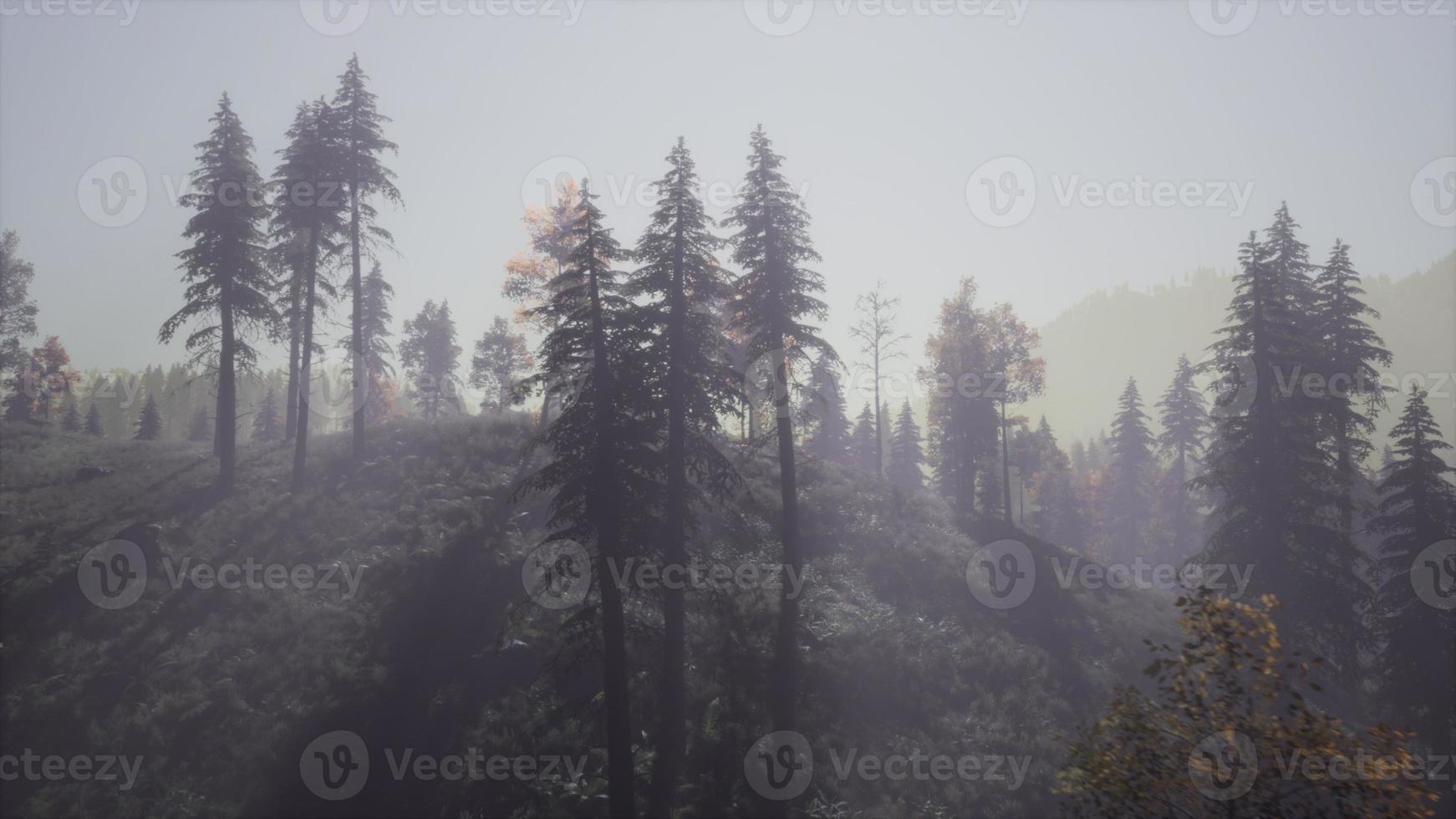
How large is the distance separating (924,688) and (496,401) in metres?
46.8

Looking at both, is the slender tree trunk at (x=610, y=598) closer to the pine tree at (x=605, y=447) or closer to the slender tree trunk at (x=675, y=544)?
the pine tree at (x=605, y=447)

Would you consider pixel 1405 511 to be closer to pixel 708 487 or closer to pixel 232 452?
pixel 708 487

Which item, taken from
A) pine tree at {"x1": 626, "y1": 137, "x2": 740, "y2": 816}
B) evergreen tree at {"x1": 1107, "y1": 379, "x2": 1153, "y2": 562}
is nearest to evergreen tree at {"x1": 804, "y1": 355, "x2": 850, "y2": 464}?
evergreen tree at {"x1": 1107, "y1": 379, "x2": 1153, "y2": 562}

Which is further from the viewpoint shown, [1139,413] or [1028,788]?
[1139,413]

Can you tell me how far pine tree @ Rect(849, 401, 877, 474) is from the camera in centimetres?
6338

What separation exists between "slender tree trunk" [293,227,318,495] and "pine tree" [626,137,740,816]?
18.6 metres

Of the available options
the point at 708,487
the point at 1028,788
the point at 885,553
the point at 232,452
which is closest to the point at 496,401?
the point at 232,452

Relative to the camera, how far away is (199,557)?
22656mm

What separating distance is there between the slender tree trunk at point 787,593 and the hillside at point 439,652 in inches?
23.9

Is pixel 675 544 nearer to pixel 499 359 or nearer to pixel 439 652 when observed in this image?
pixel 439 652

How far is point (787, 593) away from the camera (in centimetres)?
1922

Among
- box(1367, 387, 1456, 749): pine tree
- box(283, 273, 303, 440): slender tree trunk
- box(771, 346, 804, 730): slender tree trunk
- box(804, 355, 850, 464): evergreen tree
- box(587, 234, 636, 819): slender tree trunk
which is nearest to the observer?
box(587, 234, 636, 819): slender tree trunk

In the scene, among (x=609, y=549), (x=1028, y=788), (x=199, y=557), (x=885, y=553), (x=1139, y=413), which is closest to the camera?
(x=609, y=549)

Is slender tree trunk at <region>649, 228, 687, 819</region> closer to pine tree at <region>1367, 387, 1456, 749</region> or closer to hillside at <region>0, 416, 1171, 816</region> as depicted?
hillside at <region>0, 416, 1171, 816</region>
